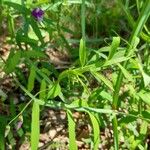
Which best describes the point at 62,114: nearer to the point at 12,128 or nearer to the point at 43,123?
the point at 43,123

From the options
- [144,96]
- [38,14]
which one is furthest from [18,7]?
[144,96]

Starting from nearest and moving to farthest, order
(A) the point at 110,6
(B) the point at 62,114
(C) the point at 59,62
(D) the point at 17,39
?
(D) the point at 17,39 → (B) the point at 62,114 → (C) the point at 59,62 → (A) the point at 110,6

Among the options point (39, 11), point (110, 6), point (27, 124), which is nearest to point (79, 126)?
point (27, 124)

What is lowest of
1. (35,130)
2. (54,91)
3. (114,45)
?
(35,130)

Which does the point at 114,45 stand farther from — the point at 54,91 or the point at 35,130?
the point at 35,130

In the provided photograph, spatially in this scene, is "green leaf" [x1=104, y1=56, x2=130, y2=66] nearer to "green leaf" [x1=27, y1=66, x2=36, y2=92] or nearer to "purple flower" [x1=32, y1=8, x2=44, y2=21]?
"green leaf" [x1=27, y1=66, x2=36, y2=92]

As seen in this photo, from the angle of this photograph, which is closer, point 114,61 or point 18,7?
point 114,61

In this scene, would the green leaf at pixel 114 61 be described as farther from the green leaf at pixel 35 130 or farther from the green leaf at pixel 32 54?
the green leaf at pixel 32 54

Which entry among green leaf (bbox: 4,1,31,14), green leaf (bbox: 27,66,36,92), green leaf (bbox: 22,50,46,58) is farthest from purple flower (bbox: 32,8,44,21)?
green leaf (bbox: 27,66,36,92)

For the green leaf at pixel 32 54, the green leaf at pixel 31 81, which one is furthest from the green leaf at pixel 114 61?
the green leaf at pixel 32 54
